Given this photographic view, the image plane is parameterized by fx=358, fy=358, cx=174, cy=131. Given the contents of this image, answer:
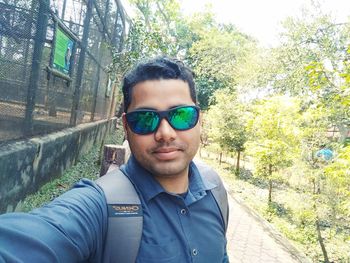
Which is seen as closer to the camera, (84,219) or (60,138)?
(84,219)

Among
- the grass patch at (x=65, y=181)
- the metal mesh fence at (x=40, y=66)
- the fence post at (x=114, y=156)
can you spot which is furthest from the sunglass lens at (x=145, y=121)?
the grass patch at (x=65, y=181)

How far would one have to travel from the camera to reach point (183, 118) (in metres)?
1.64

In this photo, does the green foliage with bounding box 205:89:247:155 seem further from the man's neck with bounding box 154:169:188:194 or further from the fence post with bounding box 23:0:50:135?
the man's neck with bounding box 154:169:188:194

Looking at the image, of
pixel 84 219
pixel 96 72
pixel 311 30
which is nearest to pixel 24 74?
pixel 84 219

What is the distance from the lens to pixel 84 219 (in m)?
1.19

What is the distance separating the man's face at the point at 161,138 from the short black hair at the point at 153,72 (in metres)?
0.03

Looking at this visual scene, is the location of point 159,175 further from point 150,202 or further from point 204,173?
point 204,173

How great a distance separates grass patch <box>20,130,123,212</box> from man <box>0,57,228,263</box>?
3418 mm

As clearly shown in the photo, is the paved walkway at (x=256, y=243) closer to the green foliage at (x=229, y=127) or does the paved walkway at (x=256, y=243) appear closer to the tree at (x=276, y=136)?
the tree at (x=276, y=136)

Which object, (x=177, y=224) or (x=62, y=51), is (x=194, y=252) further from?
(x=62, y=51)

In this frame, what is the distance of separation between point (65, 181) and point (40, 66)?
221 cm

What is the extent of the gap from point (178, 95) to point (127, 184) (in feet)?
1.56

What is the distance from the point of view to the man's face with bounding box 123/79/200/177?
5.16 ft

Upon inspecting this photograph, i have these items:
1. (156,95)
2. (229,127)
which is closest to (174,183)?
(156,95)
